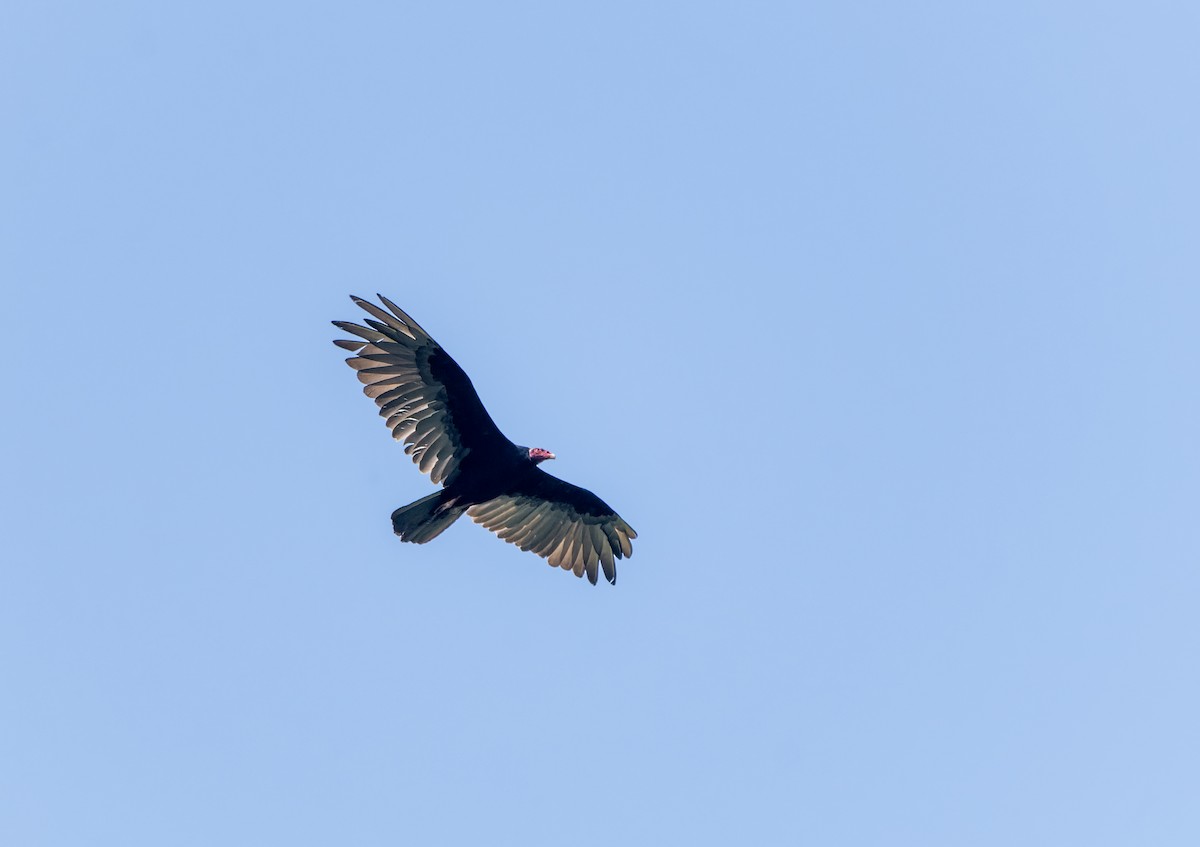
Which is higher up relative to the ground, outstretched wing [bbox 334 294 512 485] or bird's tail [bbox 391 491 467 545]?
outstretched wing [bbox 334 294 512 485]

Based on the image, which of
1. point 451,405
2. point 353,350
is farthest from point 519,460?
point 353,350

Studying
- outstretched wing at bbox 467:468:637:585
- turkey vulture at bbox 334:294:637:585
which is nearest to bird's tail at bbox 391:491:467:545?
turkey vulture at bbox 334:294:637:585

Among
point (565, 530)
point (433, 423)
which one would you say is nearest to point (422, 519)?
point (433, 423)

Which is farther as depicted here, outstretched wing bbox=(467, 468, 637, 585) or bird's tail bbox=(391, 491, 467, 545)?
outstretched wing bbox=(467, 468, 637, 585)

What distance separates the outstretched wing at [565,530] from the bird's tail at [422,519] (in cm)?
132

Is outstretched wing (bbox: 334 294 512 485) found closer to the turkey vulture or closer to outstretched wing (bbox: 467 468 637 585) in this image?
the turkey vulture

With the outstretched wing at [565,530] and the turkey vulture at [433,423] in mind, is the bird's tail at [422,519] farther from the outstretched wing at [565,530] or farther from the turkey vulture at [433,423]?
the outstretched wing at [565,530]

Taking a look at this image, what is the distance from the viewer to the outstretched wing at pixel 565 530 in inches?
699

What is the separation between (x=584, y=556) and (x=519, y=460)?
1676mm

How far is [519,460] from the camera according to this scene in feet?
55.1

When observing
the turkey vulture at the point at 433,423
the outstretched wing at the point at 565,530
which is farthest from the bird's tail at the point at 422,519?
the outstretched wing at the point at 565,530

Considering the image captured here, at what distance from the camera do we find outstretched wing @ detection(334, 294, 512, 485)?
16375 millimetres

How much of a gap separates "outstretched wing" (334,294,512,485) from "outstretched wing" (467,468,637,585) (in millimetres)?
1215

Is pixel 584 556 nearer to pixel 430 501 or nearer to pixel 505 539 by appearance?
pixel 505 539
